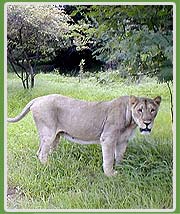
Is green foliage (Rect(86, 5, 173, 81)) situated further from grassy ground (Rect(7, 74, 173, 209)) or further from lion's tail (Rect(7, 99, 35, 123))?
lion's tail (Rect(7, 99, 35, 123))

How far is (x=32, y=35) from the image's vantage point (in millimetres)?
1689

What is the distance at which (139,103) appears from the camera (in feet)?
5.45

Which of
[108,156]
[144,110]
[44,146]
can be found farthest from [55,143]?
[144,110]

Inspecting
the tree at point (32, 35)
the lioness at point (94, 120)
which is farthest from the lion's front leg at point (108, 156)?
the tree at point (32, 35)

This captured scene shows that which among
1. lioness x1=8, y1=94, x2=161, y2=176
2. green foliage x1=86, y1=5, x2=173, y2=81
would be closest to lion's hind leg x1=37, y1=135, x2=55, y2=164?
lioness x1=8, y1=94, x2=161, y2=176

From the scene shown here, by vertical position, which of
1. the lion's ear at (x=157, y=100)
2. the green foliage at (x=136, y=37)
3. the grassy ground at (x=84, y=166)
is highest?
the green foliage at (x=136, y=37)

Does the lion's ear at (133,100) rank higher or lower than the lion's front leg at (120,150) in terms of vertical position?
higher

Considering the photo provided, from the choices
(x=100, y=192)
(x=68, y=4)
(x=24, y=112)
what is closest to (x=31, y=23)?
(x=68, y=4)

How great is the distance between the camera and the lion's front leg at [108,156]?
5.48 ft

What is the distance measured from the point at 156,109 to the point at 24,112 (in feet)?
1.16

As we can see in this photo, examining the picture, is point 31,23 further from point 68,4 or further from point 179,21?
point 179,21

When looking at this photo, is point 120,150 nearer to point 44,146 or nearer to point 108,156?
point 108,156

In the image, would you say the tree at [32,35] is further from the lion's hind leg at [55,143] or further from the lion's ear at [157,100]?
A: the lion's ear at [157,100]

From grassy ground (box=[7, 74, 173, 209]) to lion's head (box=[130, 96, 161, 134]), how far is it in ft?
0.05
